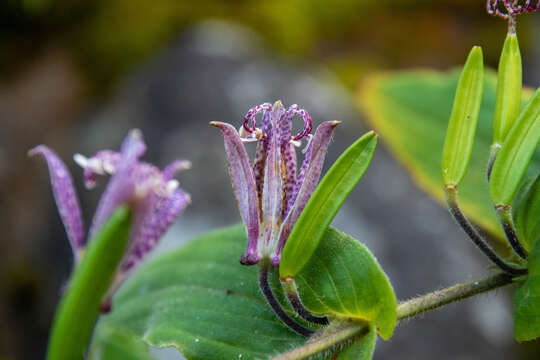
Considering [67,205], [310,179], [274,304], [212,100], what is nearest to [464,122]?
[310,179]

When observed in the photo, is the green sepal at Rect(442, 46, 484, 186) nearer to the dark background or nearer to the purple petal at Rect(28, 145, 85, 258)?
the purple petal at Rect(28, 145, 85, 258)

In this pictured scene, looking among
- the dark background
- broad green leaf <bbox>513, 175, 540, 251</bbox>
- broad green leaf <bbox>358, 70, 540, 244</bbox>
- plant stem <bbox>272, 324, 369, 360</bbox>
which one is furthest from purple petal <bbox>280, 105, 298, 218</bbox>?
the dark background

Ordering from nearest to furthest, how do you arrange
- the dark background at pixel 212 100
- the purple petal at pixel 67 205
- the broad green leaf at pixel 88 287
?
the broad green leaf at pixel 88 287 < the purple petal at pixel 67 205 < the dark background at pixel 212 100

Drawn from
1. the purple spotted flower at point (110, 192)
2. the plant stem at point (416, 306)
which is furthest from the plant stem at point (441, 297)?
the purple spotted flower at point (110, 192)

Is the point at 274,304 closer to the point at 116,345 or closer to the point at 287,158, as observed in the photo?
the point at 287,158

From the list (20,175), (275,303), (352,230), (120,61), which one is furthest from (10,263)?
(275,303)

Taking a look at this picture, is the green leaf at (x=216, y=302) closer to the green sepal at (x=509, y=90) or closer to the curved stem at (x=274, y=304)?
the curved stem at (x=274, y=304)
